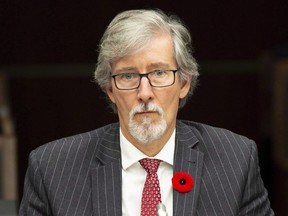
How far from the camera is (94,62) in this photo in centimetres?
501

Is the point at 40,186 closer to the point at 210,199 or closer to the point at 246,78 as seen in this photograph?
the point at 210,199

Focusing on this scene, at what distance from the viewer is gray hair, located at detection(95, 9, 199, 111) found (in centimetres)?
270

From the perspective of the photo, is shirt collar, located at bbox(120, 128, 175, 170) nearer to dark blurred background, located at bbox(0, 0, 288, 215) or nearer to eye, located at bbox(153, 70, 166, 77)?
eye, located at bbox(153, 70, 166, 77)

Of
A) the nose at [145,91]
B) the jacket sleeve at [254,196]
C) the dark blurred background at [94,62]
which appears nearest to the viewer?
the nose at [145,91]

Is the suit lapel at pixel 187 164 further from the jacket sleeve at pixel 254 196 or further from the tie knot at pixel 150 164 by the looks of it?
the jacket sleeve at pixel 254 196

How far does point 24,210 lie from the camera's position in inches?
111

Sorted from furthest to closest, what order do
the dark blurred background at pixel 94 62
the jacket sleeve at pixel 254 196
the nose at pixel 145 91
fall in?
1. the dark blurred background at pixel 94 62
2. the jacket sleeve at pixel 254 196
3. the nose at pixel 145 91

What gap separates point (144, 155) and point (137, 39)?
1.34ft

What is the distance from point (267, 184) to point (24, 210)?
8.12 ft

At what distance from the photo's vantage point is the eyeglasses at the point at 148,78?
271 cm

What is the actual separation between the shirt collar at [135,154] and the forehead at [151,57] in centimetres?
28

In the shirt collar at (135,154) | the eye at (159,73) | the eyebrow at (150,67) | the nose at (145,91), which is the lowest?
the shirt collar at (135,154)

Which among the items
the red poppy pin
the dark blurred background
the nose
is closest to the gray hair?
→ the nose

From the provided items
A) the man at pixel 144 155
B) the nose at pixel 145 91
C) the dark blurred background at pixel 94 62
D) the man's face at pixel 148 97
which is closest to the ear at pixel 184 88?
the man at pixel 144 155
